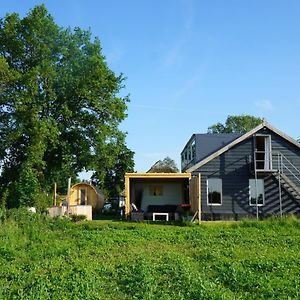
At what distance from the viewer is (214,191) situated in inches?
1113

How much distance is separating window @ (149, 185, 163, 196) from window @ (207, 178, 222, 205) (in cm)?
601

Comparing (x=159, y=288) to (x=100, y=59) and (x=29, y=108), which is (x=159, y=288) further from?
(x=100, y=59)

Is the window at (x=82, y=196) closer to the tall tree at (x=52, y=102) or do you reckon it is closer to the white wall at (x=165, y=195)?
the tall tree at (x=52, y=102)

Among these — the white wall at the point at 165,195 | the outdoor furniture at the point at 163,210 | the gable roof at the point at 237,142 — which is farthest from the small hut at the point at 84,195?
the gable roof at the point at 237,142

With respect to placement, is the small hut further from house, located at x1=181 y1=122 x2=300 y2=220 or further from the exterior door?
house, located at x1=181 y1=122 x2=300 y2=220

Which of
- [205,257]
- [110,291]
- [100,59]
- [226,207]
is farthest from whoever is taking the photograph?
[100,59]

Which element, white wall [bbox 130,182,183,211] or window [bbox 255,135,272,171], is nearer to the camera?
window [bbox 255,135,272,171]

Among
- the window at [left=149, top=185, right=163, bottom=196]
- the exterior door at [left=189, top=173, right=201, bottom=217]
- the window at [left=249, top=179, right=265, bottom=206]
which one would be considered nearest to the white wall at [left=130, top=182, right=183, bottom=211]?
the window at [left=149, top=185, right=163, bottom=196]

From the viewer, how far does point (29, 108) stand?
3322cm

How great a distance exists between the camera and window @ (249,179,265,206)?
28297mm

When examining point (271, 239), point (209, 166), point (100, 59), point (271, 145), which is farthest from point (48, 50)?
point (271, 239)

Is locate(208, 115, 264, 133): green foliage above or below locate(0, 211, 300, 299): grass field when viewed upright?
above

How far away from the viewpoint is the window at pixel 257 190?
92.8 ft

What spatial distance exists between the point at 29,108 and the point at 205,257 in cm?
2193
